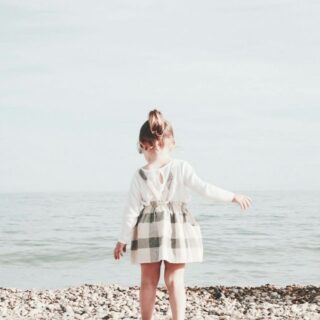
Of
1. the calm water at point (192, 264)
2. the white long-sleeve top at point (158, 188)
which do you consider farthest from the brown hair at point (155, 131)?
the calm water at point (192, 264)

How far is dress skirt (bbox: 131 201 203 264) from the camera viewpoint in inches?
192

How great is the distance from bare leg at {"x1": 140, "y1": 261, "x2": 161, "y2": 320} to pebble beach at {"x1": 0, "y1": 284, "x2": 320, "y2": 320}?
197 centimetres

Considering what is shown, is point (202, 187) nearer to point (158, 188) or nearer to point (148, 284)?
point (158, 188)

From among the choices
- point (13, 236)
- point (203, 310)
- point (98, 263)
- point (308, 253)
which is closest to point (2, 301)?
point (203, 310)

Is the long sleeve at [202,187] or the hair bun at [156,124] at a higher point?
the hair bun at [156,124]

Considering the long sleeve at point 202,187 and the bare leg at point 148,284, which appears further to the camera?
the bare leg at point 148,284

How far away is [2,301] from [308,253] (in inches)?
399

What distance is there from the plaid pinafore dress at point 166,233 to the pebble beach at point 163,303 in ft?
7.75

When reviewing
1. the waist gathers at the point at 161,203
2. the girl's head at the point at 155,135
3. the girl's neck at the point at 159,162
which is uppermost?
the girl's head at the point at 155,135

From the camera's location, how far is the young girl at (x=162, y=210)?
4.88 meters

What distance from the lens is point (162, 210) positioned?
4.91 meters

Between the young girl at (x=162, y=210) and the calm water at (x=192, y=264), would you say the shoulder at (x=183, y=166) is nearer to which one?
the young girl at (x=162, y=210)

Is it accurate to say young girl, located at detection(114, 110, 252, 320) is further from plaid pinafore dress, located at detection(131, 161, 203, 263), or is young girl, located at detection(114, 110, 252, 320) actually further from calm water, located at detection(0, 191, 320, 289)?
calm water, located at detection(0, 191, 320, 289)

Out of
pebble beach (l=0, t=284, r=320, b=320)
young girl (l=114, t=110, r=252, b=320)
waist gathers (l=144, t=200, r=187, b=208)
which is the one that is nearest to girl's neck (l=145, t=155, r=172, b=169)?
young girl (l=114, t=110, r=252, b=320)
